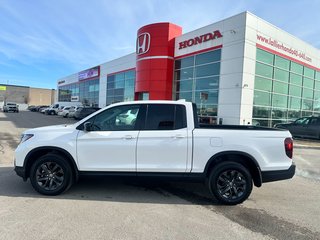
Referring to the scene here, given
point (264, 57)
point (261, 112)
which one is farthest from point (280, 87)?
point (261, 112)

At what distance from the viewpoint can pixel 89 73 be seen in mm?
46875

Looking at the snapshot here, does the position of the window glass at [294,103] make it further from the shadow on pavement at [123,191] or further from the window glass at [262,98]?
the shadow on pavement at [123,191]

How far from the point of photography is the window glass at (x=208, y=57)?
21391 millimetres

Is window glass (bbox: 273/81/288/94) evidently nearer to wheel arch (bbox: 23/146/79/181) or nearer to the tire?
wheel arch (bbox: 23/146/79/181)

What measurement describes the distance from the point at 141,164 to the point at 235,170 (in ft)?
5.67

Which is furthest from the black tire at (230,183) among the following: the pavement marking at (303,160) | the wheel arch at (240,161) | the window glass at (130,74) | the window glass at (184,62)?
the window glass at (130,74)

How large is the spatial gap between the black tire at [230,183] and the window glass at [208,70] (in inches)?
667

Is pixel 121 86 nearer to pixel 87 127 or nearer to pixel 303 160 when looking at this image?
pixel 303 160

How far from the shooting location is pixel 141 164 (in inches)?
206

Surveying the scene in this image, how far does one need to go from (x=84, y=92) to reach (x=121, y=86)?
15534 mm

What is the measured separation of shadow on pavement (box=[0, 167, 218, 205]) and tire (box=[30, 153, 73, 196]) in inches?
5.7

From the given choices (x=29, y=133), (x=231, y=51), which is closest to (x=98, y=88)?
(x=231, y=51)

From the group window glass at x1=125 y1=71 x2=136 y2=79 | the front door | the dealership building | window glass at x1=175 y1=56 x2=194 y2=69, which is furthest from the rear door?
window glass at x1=125 y1=71 x2=136 y2=79

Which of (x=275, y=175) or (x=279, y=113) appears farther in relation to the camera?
(x=279, y=113)
